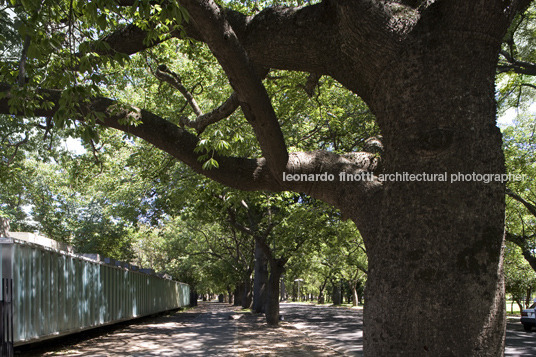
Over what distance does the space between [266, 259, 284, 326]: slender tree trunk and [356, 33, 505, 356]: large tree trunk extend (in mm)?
15061

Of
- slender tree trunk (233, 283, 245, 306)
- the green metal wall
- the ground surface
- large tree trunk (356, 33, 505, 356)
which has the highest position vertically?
large tree trunk (356, 33, 505, 356)

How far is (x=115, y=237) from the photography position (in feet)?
91.7

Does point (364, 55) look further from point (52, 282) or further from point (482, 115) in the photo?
point (52, 282)

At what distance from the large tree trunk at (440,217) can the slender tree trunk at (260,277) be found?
18654 millimetres

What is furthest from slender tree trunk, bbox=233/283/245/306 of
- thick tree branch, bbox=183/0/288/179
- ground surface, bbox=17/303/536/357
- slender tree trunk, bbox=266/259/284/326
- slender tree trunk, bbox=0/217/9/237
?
thick tree branch, bbox=183/0/288/179

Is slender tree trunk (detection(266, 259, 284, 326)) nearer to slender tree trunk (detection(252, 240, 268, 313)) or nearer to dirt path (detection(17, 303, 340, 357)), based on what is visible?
dirt path (detection(17, 303, 340, 357))

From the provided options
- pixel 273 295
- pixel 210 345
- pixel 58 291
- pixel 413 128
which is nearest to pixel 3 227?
pixel 58 291

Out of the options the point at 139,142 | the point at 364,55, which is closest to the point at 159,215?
the point at 139,142

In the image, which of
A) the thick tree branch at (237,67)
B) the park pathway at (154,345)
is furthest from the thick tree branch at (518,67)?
the park pathway at (154,345)

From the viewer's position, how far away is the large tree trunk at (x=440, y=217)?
9.40ft

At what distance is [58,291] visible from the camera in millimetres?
9977

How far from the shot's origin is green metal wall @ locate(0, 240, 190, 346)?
813 centimetres

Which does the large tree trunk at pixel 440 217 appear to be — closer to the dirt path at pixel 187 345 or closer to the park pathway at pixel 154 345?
the dirt path at pixel 187 345

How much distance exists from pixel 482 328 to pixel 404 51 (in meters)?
2.14
